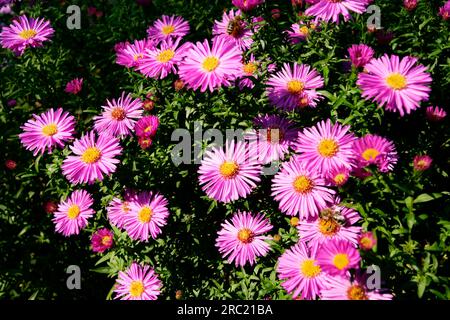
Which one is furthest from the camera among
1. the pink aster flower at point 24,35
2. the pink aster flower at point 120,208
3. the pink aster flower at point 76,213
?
the pink aster flower at point 24,35

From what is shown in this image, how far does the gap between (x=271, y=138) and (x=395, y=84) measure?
0.71 meters

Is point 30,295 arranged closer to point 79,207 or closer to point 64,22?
point 79,207

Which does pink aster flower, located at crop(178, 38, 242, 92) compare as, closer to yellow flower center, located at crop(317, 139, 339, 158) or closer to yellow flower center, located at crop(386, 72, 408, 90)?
yellow flower center, located at crop(317, 139, 339, 158)

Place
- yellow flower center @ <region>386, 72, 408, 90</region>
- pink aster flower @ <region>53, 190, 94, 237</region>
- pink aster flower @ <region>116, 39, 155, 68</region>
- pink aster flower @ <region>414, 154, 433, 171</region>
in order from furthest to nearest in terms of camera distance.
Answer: pink aster flower @ <region>116, 39, 155, 68</region>, pink aster flower @ <region>53, 190, 94, 237</region>, yellow flower center @ <region>386, 72, 408, 90</region>, pink aster flower @ <region>414, 154, 433, 171</region>

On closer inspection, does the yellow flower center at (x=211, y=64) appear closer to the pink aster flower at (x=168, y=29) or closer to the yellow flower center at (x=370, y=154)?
the pink aster flower at (x=168, y=29)

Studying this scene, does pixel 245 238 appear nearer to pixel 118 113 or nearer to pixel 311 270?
pixel 311 270

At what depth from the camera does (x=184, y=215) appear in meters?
2.81

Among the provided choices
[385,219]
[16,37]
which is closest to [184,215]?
[385,219]

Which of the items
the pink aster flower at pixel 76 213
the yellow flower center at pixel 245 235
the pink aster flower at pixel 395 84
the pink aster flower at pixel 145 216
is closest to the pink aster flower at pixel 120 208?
the pink aster flower at pixel 145 216

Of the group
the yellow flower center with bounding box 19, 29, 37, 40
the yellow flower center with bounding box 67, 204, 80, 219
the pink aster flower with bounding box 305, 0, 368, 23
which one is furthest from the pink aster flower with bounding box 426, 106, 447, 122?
the yellow flower center with bounding box 19, 29, 37, 40

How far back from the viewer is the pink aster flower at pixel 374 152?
217 centimetres

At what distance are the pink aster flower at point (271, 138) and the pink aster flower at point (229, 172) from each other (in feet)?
0.18

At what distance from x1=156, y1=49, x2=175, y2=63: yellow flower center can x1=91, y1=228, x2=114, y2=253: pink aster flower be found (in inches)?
43.5

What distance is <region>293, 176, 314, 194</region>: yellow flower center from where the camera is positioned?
238 centimetres
